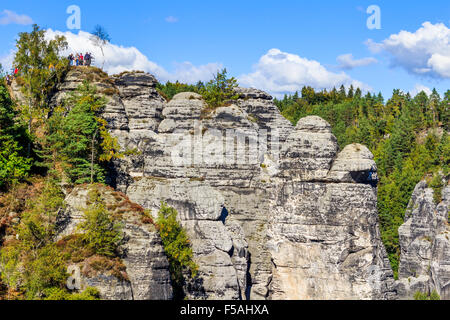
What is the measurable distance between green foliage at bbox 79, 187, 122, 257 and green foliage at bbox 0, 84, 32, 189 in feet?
32.6

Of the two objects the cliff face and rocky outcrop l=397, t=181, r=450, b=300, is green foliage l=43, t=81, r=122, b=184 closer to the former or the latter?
the cliff face

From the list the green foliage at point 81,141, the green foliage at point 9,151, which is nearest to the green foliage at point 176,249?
the green foliage at point 81,141

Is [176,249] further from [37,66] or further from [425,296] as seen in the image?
[425,296]

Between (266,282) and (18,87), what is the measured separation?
4092 cm

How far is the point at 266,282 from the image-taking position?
68.8 meters

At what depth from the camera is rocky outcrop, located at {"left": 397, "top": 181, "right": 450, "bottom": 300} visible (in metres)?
71.9

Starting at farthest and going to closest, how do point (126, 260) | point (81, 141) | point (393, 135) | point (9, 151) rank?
point (393, 135), point (81, 141), point (9, 151), point (126, 260)

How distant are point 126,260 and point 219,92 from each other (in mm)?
32493

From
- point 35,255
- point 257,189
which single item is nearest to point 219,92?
point 257,189

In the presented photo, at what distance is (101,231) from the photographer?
4675 centimetres

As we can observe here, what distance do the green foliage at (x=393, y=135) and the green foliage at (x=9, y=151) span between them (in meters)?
56.1

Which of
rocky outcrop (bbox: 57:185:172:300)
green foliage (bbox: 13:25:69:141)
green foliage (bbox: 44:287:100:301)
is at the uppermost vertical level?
green foliage (bbox: 13:25:69:141)

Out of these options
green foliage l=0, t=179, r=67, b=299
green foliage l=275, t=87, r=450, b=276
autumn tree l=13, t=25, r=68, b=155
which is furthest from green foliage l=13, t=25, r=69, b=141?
green foliage l=275, t=87, r=450, b=276
